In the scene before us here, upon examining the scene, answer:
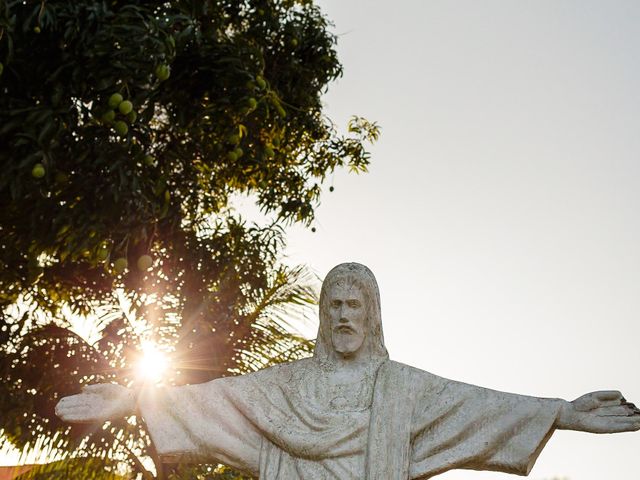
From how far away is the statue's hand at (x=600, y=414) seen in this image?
5.91m

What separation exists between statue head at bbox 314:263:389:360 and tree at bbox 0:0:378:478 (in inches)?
122

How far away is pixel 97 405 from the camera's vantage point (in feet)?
21.0

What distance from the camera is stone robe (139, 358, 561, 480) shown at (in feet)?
20.1

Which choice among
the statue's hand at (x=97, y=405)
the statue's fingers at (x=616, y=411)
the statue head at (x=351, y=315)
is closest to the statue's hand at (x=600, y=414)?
the statue's fingers at (x=616, y=411)

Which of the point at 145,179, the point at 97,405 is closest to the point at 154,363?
the point at 145,179

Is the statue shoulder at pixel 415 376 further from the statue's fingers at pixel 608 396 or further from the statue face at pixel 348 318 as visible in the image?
the statue's fingers at pixel 608 396

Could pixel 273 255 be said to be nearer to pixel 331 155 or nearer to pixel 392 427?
pixel 331 155

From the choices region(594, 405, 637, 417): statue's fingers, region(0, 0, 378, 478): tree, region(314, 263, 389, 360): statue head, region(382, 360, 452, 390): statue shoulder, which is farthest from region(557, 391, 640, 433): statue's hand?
region(0, 0, 378, 478): tree

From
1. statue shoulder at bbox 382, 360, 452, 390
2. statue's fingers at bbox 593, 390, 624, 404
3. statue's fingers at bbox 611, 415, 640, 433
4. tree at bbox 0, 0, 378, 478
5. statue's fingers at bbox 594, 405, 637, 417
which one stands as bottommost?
statue's fingers at bbox 611, 415, 640, 433

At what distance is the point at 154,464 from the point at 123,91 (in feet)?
13.4

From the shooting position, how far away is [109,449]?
11.6 m

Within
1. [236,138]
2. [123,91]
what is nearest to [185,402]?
[123,91]

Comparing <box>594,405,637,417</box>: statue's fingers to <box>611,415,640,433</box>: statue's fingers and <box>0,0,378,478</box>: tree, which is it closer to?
<box>611,415,640,433</box>: statue's fingers

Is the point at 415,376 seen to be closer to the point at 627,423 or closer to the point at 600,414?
the point at 600,414
